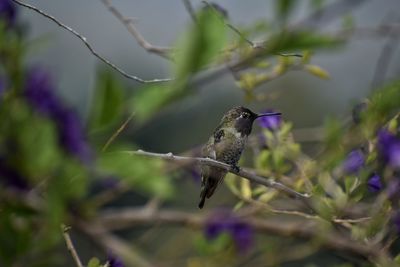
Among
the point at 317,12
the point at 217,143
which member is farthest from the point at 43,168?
the point at 217,143

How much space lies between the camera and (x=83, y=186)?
772 mm

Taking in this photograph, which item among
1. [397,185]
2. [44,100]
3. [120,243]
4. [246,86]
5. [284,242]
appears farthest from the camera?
[246,86]

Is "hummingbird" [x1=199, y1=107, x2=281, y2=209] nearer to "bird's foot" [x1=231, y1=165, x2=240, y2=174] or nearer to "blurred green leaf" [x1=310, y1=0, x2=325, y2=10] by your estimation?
"bird's foot" [x1=231, y1=165, x2=240, y2=174]

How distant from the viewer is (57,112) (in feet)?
2.69

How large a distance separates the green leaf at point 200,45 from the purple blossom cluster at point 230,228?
26 cm

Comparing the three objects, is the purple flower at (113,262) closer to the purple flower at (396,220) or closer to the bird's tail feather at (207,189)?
the purple flower at (396,220)

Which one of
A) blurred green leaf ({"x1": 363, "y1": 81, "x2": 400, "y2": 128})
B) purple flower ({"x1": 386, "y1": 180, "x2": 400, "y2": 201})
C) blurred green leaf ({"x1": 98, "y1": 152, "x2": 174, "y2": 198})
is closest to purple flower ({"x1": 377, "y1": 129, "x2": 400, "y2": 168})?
purple flower ({"x1": 386, "y1": 180, "x2": 400, "y2": 201})

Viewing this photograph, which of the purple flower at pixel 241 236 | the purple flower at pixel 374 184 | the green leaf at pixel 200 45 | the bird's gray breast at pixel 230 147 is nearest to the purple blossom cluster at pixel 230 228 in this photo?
the purple flower at pixel 241 236

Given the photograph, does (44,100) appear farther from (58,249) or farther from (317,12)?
(317,12)

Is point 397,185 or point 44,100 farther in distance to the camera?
point 397,185

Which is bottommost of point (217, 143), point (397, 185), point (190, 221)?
point (217, 143)

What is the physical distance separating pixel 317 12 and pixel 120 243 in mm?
268

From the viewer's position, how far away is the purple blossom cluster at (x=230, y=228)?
992 millimetres

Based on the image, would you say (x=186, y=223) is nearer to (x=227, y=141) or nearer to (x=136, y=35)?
(x=136, y=35)
